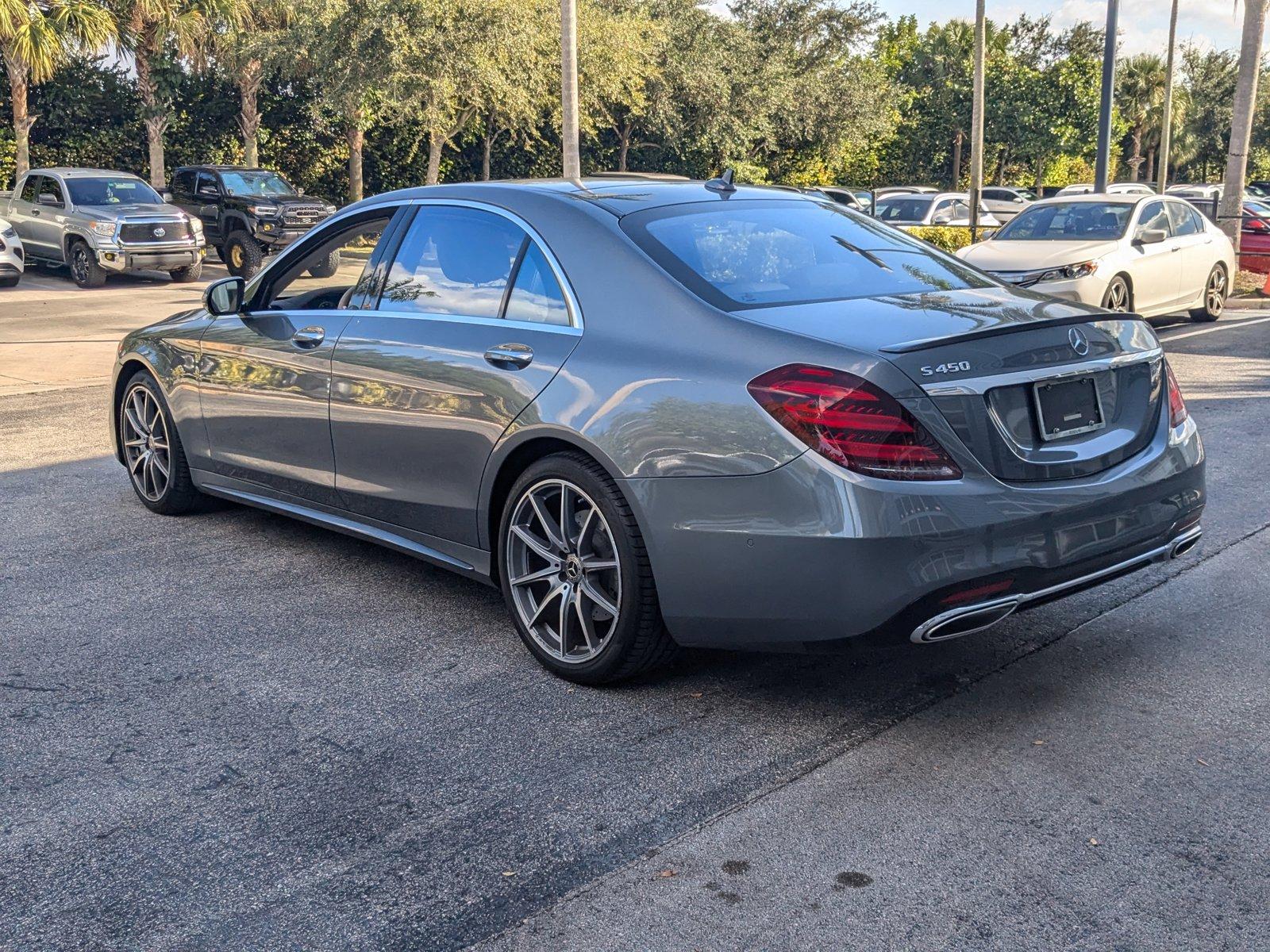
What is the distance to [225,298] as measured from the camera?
6070 millimetres

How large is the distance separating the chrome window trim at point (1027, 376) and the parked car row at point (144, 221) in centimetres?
1886

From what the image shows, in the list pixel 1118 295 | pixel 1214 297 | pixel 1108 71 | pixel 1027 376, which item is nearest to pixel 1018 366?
pixel 1027 376

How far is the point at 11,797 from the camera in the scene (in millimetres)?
3703

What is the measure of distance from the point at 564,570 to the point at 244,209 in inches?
799

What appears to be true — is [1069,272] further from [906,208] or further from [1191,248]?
[906,208]

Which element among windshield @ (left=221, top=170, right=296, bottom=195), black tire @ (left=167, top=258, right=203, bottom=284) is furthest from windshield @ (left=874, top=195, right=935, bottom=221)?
black tire @ (left=167, top=258, right=203, bottom=284)

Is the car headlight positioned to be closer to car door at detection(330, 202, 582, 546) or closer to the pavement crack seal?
the pavement crack seal

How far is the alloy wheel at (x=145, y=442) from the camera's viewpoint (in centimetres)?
671

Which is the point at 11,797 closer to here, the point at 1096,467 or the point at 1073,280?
the point at 1096,467

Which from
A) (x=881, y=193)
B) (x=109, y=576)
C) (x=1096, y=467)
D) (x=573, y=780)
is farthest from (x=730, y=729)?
(x=881, y=193)

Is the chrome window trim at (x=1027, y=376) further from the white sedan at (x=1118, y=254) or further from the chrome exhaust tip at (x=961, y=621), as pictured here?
the white sedan at (x=1118, y=254)

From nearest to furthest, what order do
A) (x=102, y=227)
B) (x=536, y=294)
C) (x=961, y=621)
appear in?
(x=961, y=621) < (x=536, y=294) < (x=102, y=227)

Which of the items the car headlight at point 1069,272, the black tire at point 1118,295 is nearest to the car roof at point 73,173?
the car headlight at point 1069,272

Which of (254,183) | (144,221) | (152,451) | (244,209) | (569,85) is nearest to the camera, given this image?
(152,451)
